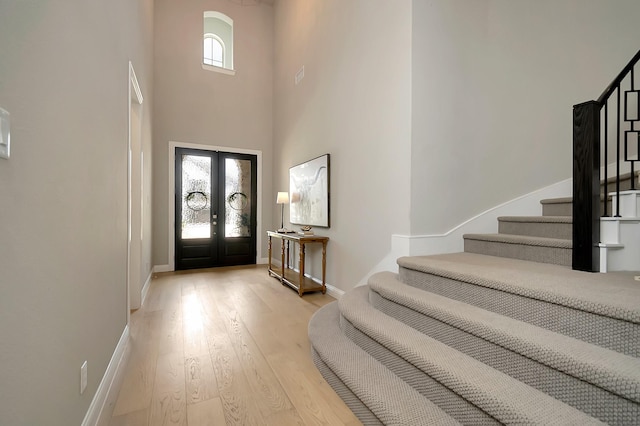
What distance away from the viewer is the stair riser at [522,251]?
203cm

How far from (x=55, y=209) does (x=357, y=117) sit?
2937 mm

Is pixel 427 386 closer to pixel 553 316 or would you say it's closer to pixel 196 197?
pixel 553 316

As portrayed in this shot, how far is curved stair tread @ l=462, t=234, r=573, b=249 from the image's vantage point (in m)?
2.01

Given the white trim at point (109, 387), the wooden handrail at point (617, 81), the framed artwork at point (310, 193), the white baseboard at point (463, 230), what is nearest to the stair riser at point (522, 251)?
the white baseboard at point (463, 230)

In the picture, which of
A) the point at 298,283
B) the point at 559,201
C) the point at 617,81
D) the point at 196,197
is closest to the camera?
the point at 617,81

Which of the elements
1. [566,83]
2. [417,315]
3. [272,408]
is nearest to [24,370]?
[272,408]

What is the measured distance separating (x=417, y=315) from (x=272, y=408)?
1.05m

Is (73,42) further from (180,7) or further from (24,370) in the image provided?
(180,7)

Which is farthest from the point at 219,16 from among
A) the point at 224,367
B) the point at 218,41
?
the point at 224,367

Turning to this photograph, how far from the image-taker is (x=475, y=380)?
1.24 metres

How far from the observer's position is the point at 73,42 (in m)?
1.27

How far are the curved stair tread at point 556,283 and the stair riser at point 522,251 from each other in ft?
0.27

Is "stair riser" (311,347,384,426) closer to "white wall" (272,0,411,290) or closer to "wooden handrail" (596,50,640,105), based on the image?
"white wall" (272,0,411,290)

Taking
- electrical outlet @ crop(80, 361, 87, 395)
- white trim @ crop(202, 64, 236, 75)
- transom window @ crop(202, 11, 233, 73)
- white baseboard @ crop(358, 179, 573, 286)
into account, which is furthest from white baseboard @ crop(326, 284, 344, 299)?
transom window @ crop(202, 11, 233, 73)
